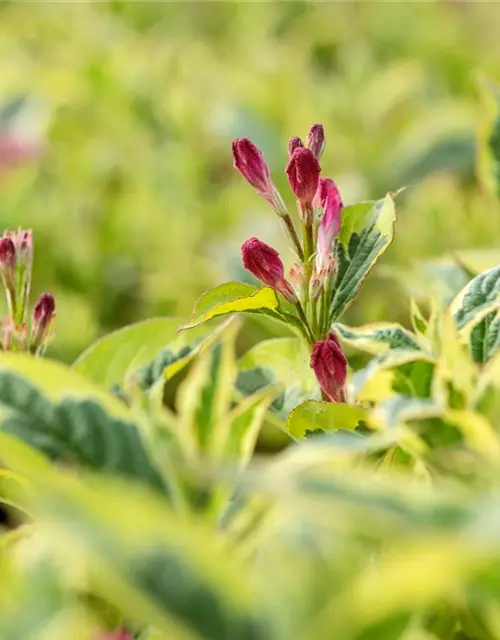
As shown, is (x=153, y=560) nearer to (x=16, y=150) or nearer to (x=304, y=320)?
(x=304, y=320)

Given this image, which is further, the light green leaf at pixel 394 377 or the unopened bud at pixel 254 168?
the unopened bud at pixel 254 168

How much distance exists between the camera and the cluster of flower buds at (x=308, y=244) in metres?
0.52

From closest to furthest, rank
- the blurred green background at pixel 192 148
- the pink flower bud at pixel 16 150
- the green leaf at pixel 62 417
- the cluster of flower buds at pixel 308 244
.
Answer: the green leaf at pixel 62 417 → the cluster of flower buds at pixel 308 244 → the blurred green background at pixel 192 148 → the pink flower bud at pixel 16 150

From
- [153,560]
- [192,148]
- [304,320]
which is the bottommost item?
[153,560]

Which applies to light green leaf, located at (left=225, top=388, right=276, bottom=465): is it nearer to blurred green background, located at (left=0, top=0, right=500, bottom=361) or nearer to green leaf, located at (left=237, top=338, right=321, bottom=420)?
green leaf, located at (left=237, top=338, right=321, bottom=420)

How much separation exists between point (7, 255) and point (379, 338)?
0.69ft

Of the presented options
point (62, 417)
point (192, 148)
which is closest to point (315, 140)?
point (62, 417)

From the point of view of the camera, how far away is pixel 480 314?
485mm

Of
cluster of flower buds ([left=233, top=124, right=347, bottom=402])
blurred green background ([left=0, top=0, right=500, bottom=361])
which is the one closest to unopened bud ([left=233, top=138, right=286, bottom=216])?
cluster of flower buds ([left=233, top=124, right=347, bottom=402])

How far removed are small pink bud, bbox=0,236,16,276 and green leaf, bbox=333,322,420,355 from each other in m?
0.19

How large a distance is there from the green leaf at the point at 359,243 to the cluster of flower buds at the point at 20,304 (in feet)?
0.54

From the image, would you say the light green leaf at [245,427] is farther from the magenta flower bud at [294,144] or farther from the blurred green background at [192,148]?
the blurred green background at [192,148]

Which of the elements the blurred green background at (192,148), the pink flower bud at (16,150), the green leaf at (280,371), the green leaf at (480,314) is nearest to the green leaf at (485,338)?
the green leaf at (480,314)

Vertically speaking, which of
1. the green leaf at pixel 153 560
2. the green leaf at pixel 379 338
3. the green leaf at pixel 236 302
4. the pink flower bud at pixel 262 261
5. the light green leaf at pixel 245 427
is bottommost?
the green leaf at pixel 153 560
